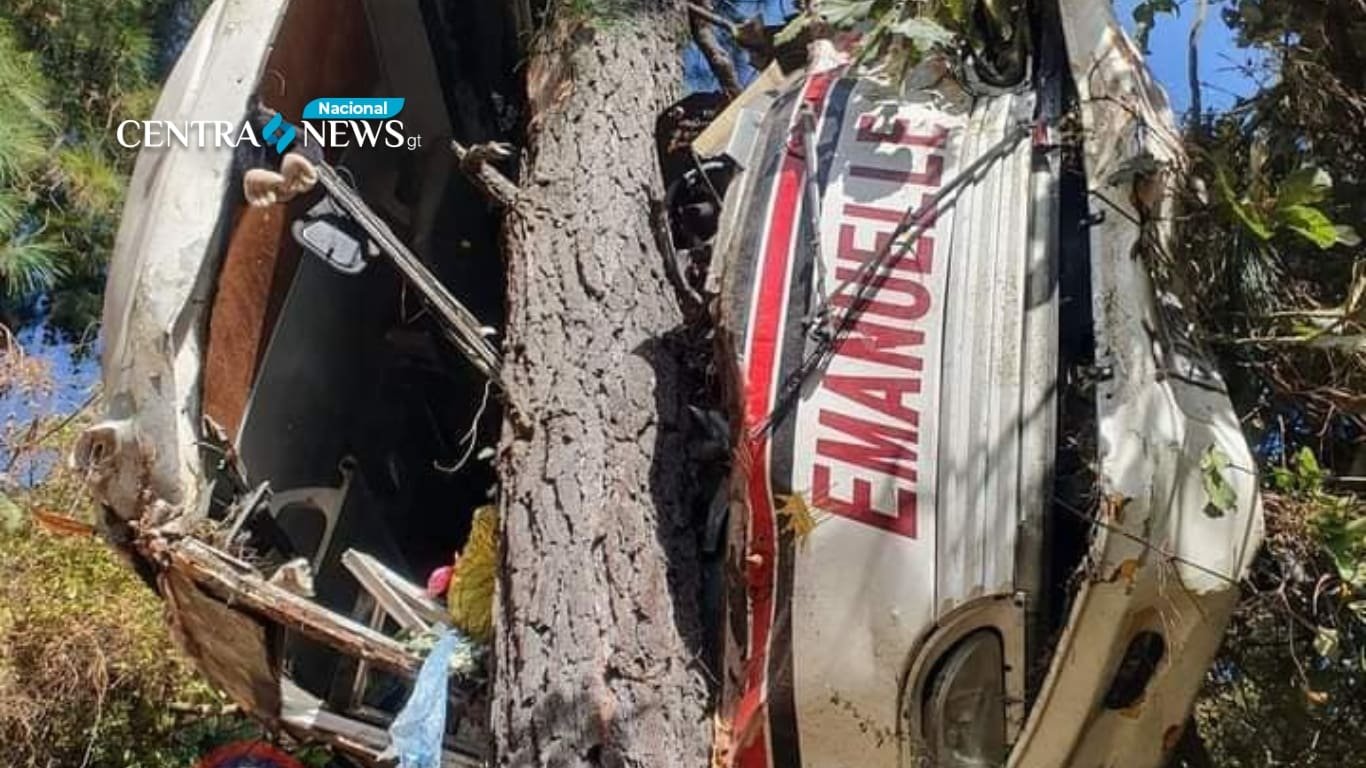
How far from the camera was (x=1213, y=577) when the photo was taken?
2861 millimetres

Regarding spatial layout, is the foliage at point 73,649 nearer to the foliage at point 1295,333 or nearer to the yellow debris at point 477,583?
the yellow debris at point 477,583

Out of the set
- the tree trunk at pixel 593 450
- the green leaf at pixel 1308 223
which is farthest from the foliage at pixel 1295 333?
the tree trunk at pixel 593 450

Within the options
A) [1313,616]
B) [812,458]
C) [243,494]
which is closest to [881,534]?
[812,458]

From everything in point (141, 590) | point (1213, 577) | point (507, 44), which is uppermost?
point (507, 44)

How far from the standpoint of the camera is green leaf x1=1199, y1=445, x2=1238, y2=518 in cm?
287

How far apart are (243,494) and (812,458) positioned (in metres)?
1.46

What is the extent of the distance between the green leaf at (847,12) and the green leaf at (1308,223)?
103 centimetres

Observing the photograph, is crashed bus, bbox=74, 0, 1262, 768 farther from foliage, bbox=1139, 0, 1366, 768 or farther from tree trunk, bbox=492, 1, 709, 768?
foliage, bbox=1139, 0, 1366, 768

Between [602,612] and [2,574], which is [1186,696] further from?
[2,574]

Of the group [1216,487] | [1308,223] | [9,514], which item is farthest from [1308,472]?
[9,514]

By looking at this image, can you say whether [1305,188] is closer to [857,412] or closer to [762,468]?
[857,412]

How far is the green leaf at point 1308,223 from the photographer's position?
3.06 m

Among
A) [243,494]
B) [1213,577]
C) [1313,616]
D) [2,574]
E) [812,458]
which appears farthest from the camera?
[2,574]

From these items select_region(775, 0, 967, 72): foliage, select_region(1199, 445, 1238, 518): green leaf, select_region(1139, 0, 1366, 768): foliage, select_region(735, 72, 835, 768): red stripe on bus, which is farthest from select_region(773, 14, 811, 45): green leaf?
select_region(1199, 445, 1238, 518): green leaf
